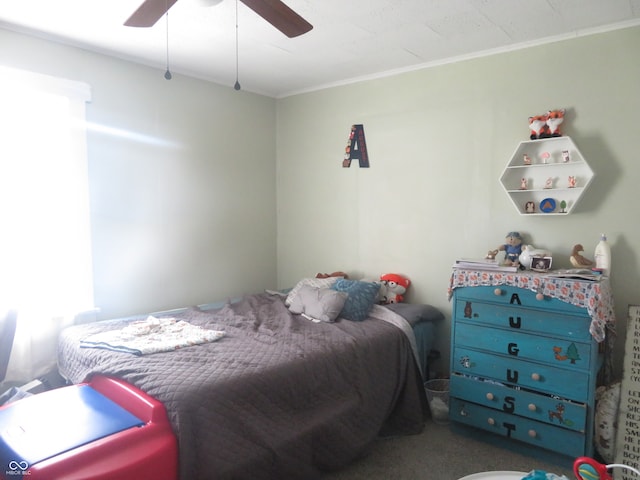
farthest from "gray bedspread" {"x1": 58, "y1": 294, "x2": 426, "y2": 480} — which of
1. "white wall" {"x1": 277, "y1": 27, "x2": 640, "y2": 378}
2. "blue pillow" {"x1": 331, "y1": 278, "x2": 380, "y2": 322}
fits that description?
"white wall" {"x1": 277, "y1": 27, "x2": 640, "y2": 378}

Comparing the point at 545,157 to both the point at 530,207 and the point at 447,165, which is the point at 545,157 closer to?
the point at 530,207

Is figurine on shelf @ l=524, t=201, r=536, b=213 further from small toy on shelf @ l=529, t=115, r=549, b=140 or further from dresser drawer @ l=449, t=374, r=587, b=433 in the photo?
dresser drawer @ l=449, t=374, r=587, b=433

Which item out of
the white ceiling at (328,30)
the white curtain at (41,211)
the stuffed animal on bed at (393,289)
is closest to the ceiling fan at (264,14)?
the white ceiling at (328,30)

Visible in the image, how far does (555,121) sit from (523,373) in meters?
1.49

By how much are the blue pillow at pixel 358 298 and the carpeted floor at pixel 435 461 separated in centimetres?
79

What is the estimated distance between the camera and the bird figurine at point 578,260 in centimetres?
246

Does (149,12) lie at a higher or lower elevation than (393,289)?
higher

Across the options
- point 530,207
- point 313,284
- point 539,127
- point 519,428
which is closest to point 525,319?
point 519,428

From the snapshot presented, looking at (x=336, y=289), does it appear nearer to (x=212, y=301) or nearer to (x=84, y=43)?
(x=212, y=301)

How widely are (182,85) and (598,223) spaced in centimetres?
305

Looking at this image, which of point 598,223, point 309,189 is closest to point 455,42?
point 598,223

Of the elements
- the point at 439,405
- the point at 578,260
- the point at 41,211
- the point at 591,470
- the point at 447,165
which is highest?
the point at 447,165

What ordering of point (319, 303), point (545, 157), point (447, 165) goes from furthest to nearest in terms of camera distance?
1. point (447, 165)
2. point (319, 303)
3. point (545, 157)

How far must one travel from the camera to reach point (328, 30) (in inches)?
102
